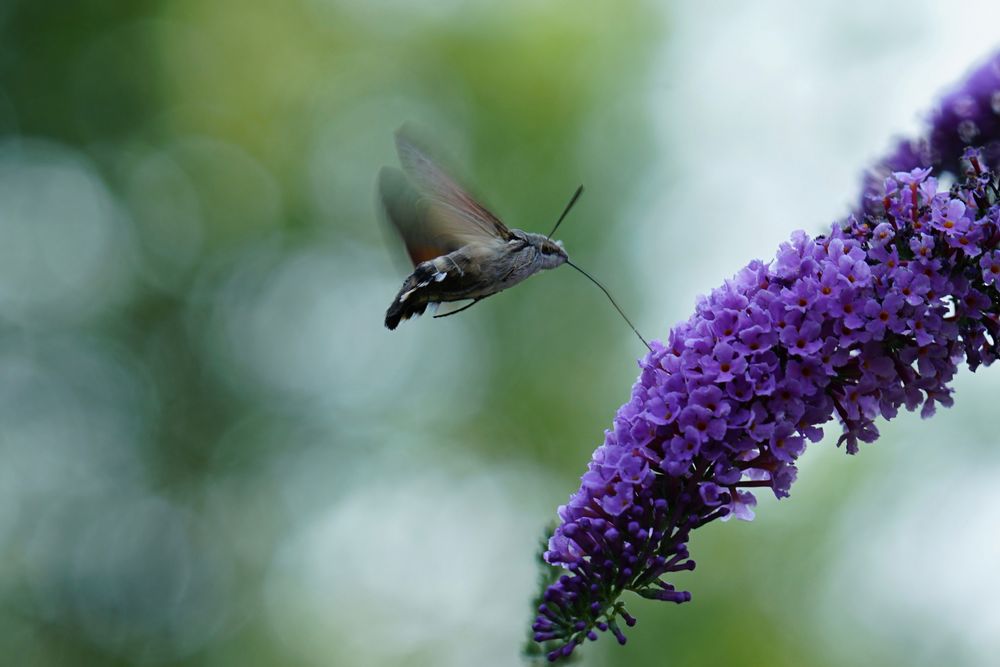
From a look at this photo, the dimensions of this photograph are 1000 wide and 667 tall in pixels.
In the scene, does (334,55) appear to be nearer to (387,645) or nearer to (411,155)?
(387,645)

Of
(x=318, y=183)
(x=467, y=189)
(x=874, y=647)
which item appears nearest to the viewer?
(x=467, y=189)

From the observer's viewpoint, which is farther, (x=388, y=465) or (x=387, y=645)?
(x=388, y=465)

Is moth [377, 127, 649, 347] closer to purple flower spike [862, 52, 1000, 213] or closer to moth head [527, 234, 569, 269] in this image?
moth head [527, 234, 569, 269]

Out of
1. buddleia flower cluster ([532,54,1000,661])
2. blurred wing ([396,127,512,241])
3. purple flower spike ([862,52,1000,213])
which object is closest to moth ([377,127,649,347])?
blurred wing ([396,127,512,241])

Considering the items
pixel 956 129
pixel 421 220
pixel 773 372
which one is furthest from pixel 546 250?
pixel 956 129

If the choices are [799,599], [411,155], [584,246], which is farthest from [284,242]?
[411,155]

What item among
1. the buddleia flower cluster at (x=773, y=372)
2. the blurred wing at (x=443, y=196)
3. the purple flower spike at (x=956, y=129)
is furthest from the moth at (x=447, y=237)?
the purple flower spike at (x=956, y=129)

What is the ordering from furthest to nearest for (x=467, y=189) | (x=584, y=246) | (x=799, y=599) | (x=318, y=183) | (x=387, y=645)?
(x=318, y=183), (x=584, y=246), (x=387, y=645), (x=799, y=599), (x=467, y=189)
